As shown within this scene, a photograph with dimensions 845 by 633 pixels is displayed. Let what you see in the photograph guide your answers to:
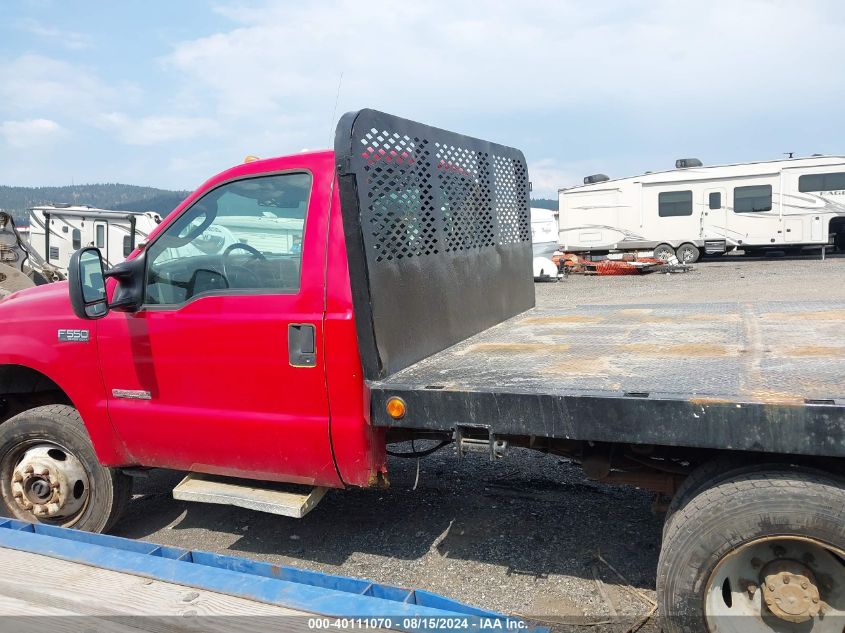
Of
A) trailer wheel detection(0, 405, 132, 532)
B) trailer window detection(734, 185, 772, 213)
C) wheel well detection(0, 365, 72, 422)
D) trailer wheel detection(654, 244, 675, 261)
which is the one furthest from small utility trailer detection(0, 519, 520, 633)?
trailer window detection(734, 185, 772, 213)

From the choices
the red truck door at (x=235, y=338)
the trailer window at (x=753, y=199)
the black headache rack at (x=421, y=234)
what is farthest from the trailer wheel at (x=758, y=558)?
the trailer window at (x=753, y=199)

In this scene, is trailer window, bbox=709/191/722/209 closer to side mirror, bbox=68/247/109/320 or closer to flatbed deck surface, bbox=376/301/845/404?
flatbed deck surface, bbox=376/301/845/404

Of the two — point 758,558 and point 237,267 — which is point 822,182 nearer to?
point 758,558

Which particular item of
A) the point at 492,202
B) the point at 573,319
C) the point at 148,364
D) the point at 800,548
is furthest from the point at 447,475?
the point at 800,548

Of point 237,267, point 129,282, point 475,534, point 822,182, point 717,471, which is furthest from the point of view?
point 822,182

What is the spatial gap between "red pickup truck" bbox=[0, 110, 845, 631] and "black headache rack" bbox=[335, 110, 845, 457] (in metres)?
0.01

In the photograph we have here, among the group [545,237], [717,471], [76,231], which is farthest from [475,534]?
[545,237]

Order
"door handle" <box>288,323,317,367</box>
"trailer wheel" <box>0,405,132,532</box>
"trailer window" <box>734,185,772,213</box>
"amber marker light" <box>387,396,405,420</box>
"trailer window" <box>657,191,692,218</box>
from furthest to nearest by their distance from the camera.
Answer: "trailer window" <box>657,191,692,218</box>
"trailer window" <box>734,185,772,213</box>
"trailer wheel" <box>0,405,132,532</box>
"door handle" <box>288,323,317,367</box>
"amber marker light" <box>387,396,405,420</box>

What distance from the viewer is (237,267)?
11.4 feet

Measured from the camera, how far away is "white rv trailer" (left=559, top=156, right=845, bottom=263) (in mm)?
21211

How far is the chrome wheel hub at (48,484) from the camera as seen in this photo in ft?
13.0

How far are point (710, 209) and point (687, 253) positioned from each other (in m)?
1.60

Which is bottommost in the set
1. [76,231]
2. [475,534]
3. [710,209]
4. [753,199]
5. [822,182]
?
[475,534]

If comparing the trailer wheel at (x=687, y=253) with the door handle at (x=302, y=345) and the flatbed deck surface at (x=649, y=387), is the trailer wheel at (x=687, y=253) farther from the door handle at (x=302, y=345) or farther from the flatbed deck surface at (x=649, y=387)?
the door handle at (x=302, y=345)
